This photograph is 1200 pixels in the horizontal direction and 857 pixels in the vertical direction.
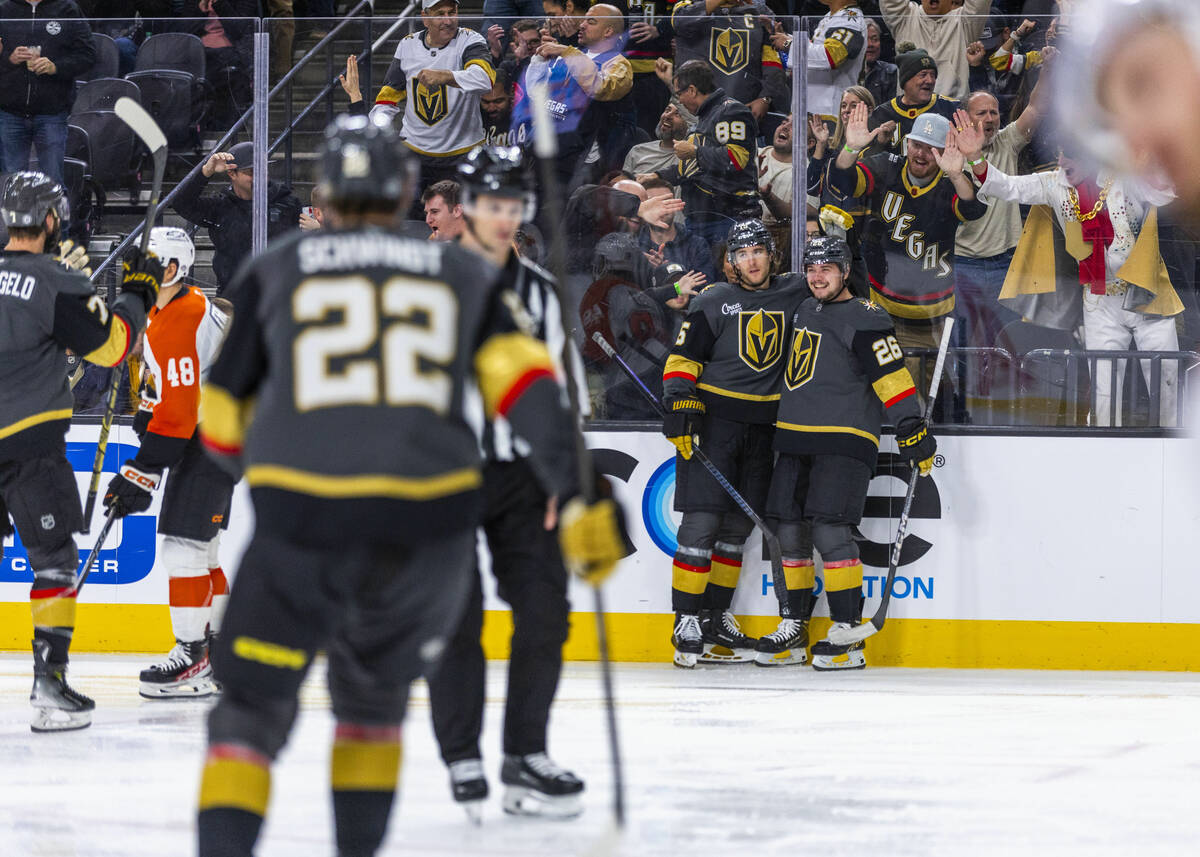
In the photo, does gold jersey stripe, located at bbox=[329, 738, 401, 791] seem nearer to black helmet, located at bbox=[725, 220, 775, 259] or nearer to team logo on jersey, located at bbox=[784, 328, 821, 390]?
team logo on jersey, located at bbox=[784, 328, 821, 390]

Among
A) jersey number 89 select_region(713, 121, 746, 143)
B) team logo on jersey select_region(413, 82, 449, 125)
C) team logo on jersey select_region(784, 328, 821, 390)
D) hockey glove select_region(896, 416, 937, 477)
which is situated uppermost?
team logo on jersey select_region(413, 82, 449, 125)

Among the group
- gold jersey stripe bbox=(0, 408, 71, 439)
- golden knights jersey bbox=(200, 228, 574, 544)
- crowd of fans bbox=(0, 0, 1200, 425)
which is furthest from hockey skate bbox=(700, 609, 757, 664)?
golden knights jersey bbox=(200, 228, 574, 544)

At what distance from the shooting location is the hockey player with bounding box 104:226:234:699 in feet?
16.8

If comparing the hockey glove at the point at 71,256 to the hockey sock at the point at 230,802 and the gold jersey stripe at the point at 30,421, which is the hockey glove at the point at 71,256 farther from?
the hockey sock at the point at 230,802

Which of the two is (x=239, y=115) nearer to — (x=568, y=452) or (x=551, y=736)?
(x=551, y=736)

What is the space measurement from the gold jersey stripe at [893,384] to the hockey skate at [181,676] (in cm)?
281

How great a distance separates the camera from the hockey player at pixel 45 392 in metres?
4.46

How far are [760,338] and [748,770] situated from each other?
2.51 meters

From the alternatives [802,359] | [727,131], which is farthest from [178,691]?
[727,131]

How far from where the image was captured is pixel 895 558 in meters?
6.07

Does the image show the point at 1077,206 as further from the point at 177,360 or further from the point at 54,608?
the point at 54,608

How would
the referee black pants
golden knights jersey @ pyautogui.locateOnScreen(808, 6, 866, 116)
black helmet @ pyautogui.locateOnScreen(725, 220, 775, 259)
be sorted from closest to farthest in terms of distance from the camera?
the referee black pants, black helmet @ pyautogui.locateOnScreen(725, 220, 775, 259), golden knights jersey @ pyautogui.locateOnScreen(808, 6, 866, 116)

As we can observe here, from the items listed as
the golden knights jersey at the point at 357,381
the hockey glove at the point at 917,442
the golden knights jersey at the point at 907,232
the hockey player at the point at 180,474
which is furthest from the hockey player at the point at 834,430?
the golden knights jersey at the point at 357,381

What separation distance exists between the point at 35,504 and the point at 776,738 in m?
2.38
